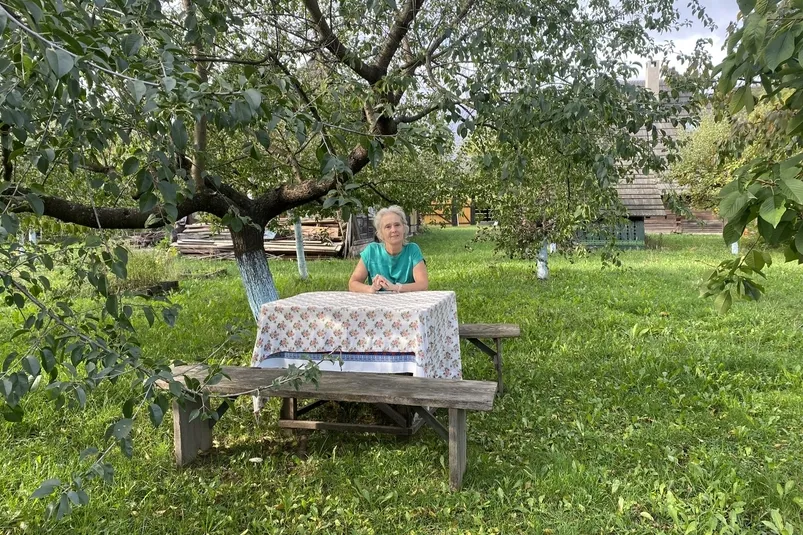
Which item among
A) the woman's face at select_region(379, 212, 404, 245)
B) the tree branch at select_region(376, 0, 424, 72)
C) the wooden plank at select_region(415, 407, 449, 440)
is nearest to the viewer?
the wooden plank at select_region(415, 407, 449, 440)

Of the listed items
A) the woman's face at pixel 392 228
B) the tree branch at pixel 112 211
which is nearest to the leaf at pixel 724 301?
the woman's face at pixel 392 228

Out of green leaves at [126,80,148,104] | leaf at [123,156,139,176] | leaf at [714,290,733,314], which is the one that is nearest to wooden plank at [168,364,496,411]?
leaf at [714,290,733,314]

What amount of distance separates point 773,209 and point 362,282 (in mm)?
3562

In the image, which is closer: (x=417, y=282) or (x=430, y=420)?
(x=430, y=420)

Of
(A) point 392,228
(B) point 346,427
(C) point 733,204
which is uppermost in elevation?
(C) point 733,204

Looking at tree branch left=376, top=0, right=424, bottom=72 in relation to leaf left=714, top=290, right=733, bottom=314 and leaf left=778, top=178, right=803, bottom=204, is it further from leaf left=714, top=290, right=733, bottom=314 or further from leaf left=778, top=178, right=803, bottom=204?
leaf left=778, top=178, right=803, bottom=204

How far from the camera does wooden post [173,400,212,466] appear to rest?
342 cm

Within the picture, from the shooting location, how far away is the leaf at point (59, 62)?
1015 mm

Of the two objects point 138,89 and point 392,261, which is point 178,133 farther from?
point 392,261

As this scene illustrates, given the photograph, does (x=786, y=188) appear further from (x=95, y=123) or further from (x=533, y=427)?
(x=533, y=427)

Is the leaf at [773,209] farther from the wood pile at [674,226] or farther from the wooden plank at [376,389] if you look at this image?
the wood pile at [674,226]

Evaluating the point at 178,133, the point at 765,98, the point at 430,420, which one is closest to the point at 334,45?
the point at 430,420

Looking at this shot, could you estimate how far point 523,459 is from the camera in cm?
361

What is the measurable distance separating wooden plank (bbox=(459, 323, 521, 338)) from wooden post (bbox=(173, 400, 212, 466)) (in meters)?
2.12
